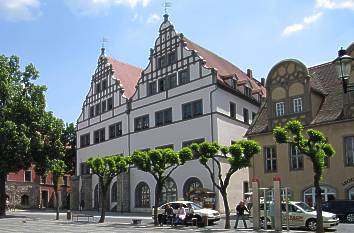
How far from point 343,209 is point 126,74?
37.9m

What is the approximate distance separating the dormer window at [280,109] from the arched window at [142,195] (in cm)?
1815

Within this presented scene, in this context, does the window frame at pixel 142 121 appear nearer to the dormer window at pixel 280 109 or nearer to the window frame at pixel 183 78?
the window frame at pixel 183 78

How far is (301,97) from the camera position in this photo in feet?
129

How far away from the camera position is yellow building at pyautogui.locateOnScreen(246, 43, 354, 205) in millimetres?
36406

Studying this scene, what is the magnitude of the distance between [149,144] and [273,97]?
16199 millimetres

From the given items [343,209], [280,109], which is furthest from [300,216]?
[280,109]

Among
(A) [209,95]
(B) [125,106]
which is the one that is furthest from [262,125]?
(B) [125,106]

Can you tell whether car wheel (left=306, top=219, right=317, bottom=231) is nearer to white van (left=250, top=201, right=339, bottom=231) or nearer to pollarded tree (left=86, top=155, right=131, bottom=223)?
white van (left=250, top=201, right=339, bottom=231)

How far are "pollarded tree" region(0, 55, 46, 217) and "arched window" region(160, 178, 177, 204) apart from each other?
13.1m

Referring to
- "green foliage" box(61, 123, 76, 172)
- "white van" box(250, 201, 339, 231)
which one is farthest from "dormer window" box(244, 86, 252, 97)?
"green foliage" box(61, 123, 76, 172)

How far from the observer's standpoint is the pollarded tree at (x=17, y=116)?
45.3m

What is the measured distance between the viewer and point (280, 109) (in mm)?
40719

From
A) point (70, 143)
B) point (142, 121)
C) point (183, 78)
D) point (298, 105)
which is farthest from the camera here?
point (70, 143)

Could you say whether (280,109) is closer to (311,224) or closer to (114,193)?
(311,224)
